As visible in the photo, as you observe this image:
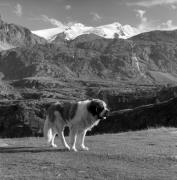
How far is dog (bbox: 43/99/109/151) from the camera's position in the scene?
17.2m

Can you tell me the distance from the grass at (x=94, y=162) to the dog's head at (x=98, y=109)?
1435 mm

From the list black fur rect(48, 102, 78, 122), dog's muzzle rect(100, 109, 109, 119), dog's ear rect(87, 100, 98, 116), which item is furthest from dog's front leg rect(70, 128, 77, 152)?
dog's muzzle rect(100, 109, 109, 119)

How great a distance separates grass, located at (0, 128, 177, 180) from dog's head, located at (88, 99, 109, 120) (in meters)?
1.44

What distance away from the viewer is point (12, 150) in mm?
18234

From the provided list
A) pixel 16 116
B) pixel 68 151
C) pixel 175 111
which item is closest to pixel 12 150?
pixel 68 151

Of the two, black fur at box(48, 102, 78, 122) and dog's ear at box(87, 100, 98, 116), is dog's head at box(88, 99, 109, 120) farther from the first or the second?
black fur at box(48, 102, 78, 122)

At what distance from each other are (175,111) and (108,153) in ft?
321

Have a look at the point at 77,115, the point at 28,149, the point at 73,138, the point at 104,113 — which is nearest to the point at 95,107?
the point at 104,113

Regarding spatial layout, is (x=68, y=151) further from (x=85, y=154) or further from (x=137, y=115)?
(x=137, y=115)

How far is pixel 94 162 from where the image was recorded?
1516cm

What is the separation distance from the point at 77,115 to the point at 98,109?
2.99 ft

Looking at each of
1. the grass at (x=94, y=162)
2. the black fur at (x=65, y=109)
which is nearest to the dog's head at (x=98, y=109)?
the black fur at (x=65, y=109)

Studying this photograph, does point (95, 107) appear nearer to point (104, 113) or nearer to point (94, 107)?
point (94, 107)

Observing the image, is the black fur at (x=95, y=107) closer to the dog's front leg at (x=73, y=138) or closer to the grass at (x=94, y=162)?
the dog's front leg at (x=73, y=138)
